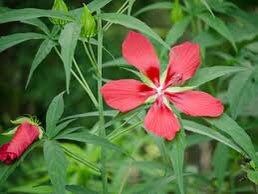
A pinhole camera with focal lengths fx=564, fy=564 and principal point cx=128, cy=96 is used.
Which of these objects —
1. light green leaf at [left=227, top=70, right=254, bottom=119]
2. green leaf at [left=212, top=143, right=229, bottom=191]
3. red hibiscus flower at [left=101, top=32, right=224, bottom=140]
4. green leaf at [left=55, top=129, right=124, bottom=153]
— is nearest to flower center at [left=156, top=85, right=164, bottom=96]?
red hibiscus flower at [left=101, top=32, right=224, bottom=140]

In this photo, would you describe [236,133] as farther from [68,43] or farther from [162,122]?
[68,43]

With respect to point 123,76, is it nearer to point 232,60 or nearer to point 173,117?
point 232,60

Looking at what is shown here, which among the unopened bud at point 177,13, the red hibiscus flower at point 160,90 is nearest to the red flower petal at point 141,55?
the red hibiscus flower at point 160,90

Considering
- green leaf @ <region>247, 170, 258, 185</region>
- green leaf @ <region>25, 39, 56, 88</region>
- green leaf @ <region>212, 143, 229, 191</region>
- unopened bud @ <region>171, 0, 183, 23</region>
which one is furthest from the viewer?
unopened bud @ <region>171, 0, 183, 23</region>

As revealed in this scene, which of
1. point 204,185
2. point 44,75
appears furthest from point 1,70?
point 204,185

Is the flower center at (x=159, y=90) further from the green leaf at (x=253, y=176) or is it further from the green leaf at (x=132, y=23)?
the green leaf at (x=253, y=176)

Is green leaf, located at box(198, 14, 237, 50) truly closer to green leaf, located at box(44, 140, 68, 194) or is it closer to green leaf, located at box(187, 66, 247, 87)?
green leaf, located at box(187, 66, 247, 87)
